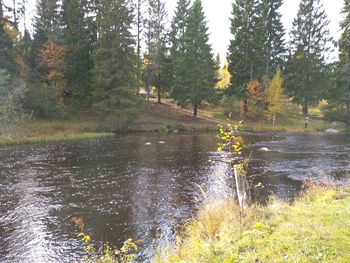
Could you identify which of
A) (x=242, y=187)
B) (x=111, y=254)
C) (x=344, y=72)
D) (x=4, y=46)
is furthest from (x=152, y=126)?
(x=242, y=187)

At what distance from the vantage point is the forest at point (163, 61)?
36.6 m

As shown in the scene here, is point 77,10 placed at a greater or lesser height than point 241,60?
greater

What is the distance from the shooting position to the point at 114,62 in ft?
120

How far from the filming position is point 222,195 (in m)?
13.3

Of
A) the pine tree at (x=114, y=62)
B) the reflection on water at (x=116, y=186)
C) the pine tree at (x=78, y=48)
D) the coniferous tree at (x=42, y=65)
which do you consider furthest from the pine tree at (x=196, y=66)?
the reflection on water at (x=116, y=186)

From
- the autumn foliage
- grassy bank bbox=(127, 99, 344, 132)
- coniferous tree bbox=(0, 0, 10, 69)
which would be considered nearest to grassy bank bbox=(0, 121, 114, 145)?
the autumn foliage

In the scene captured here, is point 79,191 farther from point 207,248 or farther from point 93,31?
point 93,31

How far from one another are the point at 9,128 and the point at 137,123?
14350 mm

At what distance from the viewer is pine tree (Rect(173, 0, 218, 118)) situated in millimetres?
43750

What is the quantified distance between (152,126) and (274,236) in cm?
3215

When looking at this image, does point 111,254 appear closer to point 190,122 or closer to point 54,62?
point 190,122

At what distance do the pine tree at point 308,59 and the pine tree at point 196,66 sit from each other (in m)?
12.3

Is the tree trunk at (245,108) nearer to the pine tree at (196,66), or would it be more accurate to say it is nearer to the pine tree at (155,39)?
the pine tree at (196,66)

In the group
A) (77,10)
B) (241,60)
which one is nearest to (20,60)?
(77,10)
